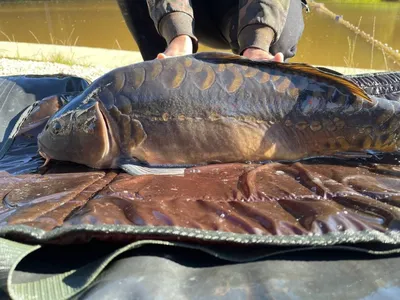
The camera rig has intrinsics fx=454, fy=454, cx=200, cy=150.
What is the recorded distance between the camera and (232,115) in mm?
1553

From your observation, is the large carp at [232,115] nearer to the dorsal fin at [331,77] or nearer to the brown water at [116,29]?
the dorsal fin at [331,77]

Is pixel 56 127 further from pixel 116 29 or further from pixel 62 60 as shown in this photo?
pixel 116 29

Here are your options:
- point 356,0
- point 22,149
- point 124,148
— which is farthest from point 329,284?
point 356,0

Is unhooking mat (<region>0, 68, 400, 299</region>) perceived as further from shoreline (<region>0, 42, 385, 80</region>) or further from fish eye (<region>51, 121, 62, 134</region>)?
shoreline (<region>0, 42, 385, 80</region>)

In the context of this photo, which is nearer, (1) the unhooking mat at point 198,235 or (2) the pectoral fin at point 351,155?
(1) the unhooking mat at point 198,235

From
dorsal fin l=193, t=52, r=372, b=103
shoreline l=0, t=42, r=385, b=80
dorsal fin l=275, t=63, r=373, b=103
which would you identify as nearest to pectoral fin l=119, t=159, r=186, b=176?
dorsal fin l=193, t=52, r=372, b=103

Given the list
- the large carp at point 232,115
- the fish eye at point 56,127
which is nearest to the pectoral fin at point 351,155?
the large carp at point 232,115

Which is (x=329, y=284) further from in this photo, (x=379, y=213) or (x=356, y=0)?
(x=356, y=0)

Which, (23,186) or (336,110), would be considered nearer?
(23,186)

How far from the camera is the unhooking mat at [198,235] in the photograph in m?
0.93

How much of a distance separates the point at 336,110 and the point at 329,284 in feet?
2.41

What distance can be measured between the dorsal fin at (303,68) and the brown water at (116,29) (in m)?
4.06

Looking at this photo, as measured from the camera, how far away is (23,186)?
1.39 meters

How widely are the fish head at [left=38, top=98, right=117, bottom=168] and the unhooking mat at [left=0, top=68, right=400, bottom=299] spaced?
0.82 feet
